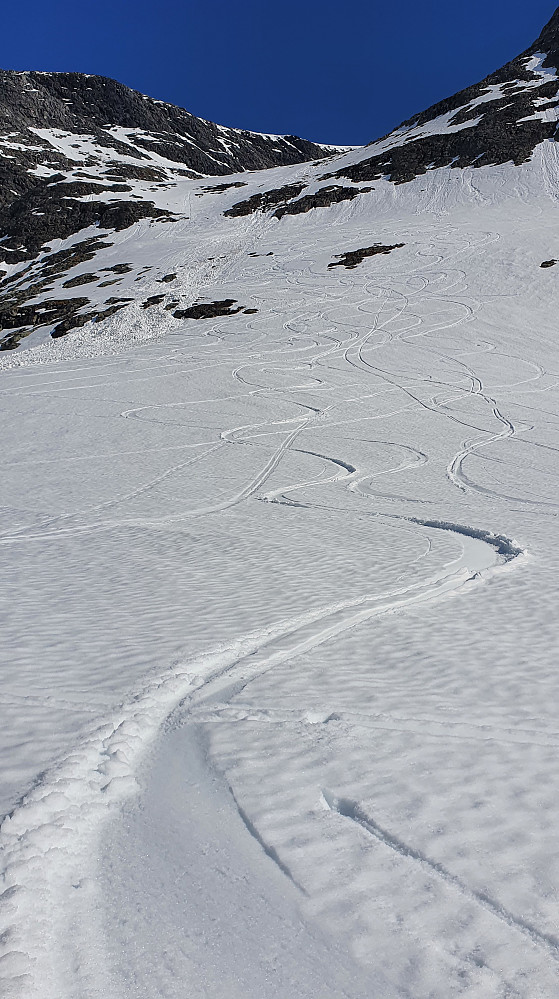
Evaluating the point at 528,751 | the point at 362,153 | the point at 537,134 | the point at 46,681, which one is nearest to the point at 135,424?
the point at 46,681

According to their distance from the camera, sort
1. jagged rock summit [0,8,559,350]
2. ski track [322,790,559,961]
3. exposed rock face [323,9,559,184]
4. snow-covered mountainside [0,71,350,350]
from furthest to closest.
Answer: exposed rock face [323,9,559,184] → snow-covered mountainside [0,71,350,350] → jagged rock summit [0,8,559,350] → ski track [322,790,559,961]

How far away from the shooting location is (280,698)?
4969 millimetres

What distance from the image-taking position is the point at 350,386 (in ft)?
85.5

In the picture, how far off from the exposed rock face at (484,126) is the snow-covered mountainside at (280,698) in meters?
51.9

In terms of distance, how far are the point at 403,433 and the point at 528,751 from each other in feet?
52.7

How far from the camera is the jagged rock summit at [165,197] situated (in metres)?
47.2

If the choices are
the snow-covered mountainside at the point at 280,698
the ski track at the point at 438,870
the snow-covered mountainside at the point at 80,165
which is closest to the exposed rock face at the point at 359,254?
the snow-covered mountainside at the point at 80,165

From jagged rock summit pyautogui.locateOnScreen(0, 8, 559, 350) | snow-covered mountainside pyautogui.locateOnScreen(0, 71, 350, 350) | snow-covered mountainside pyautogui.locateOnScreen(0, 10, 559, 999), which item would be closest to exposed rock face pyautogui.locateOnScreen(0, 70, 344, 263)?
snow-covered mountainside pyautogui.locateOnScreen(0, 71, 350, 350)

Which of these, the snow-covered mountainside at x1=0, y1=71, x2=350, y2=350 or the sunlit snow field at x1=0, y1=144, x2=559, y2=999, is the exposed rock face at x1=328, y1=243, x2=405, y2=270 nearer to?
the snow-covered mountainside at x1=0, y1=71, x2=350, y2=350

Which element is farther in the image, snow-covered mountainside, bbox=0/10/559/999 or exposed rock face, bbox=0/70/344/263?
exposed rock face, bbox=0/70/344/263

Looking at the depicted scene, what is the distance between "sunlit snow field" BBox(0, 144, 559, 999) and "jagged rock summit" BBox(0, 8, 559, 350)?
1177 inches

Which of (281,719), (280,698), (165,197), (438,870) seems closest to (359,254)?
(165,197)

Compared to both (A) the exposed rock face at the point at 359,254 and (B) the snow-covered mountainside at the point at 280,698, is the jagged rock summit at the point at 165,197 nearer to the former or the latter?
(A) the exposed rock face at the point at 359,254

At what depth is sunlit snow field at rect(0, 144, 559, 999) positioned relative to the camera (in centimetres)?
282
